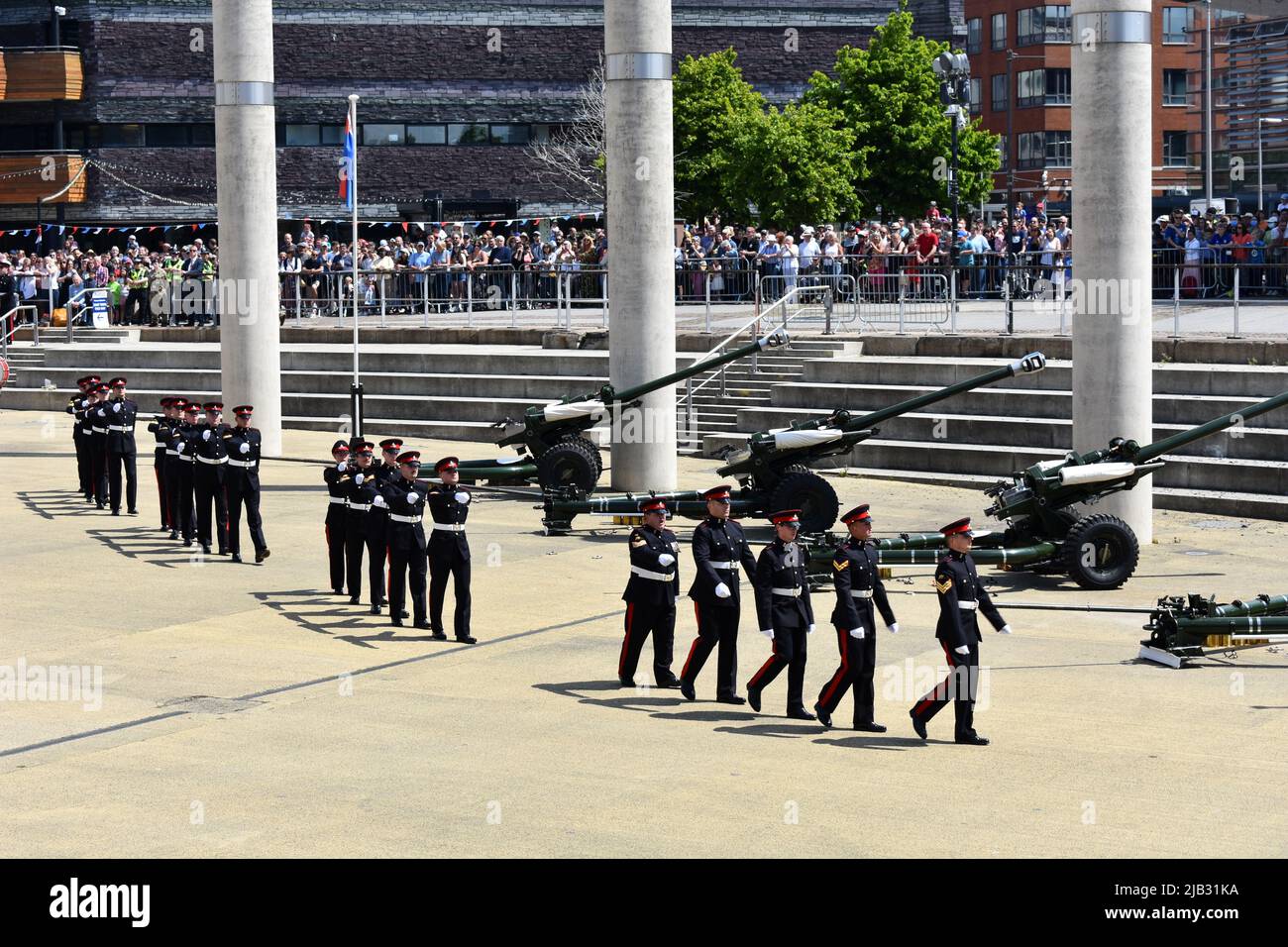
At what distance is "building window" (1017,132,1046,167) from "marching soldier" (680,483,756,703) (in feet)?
236

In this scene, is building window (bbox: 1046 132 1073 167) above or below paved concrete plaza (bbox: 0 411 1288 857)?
above

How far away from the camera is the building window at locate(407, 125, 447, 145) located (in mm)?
62719

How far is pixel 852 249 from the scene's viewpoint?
119 feet

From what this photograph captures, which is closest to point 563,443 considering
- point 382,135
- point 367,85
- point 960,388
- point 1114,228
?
point 960,388

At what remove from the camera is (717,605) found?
1438 centimetres

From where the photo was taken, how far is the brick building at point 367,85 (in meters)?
60.1

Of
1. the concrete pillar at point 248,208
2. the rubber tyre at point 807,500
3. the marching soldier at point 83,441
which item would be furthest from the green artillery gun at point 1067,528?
the concrete pillar at point 248,208

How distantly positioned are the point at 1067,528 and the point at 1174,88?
228 feet

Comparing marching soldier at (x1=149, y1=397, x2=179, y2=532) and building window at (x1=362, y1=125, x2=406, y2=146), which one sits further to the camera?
building window at (x1=362, y1=125, x2=406, y2=146)

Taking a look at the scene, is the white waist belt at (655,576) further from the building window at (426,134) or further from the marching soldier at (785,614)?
the building window at (426,134)

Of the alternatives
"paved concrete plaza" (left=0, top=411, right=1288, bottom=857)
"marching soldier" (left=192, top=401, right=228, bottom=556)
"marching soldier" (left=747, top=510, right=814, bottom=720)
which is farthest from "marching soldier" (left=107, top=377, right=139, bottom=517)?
"marching soldier" (left=747, top=510, right=814, bottom=720)

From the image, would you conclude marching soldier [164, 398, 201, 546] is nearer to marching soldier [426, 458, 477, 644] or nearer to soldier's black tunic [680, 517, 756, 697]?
marching soldier [426, 458, 477, 644]

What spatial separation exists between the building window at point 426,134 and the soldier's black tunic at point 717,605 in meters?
49.9

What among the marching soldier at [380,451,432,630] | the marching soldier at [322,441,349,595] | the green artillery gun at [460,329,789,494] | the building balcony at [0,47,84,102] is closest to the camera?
the marching soldier at [380,451,432,630]
